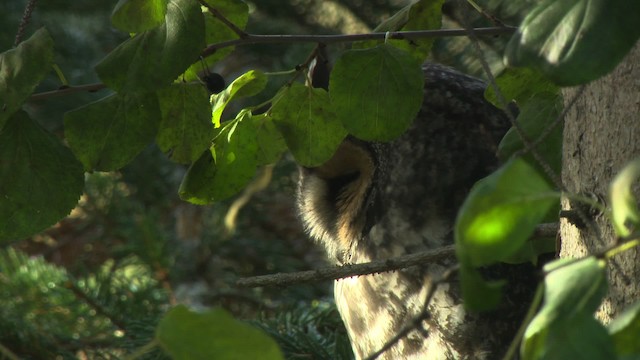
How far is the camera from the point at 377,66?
604 mm

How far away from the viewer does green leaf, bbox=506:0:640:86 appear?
425 millimetres

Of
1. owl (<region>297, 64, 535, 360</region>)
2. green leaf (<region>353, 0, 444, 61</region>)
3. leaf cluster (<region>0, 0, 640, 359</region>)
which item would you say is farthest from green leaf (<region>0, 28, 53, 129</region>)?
owl (<region>297, 64, 535, 360</region>)

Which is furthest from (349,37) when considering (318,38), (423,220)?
(423,220)

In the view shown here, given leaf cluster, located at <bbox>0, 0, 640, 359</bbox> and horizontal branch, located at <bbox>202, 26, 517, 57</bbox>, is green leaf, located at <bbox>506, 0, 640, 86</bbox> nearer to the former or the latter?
leaf cluster, located at <bbox>0, 0, 640, 359</bbox>

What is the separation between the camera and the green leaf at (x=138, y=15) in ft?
1.91

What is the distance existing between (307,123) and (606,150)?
207 millimetres

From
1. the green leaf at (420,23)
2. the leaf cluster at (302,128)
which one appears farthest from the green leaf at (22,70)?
the green leaf at (420,23)

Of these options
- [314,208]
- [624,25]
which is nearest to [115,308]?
[314,208]

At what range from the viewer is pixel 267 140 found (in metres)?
0.73

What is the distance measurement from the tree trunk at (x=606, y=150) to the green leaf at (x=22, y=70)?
0.32m

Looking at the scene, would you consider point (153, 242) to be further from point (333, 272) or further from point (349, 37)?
point (333, 272)

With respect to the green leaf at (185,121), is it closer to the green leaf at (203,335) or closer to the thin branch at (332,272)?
the thin branch at (332,272)

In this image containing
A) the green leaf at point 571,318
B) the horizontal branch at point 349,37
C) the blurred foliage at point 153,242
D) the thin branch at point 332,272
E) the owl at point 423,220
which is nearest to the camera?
the green leaf at point 571,318

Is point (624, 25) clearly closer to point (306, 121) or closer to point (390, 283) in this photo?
point (306, 121)
